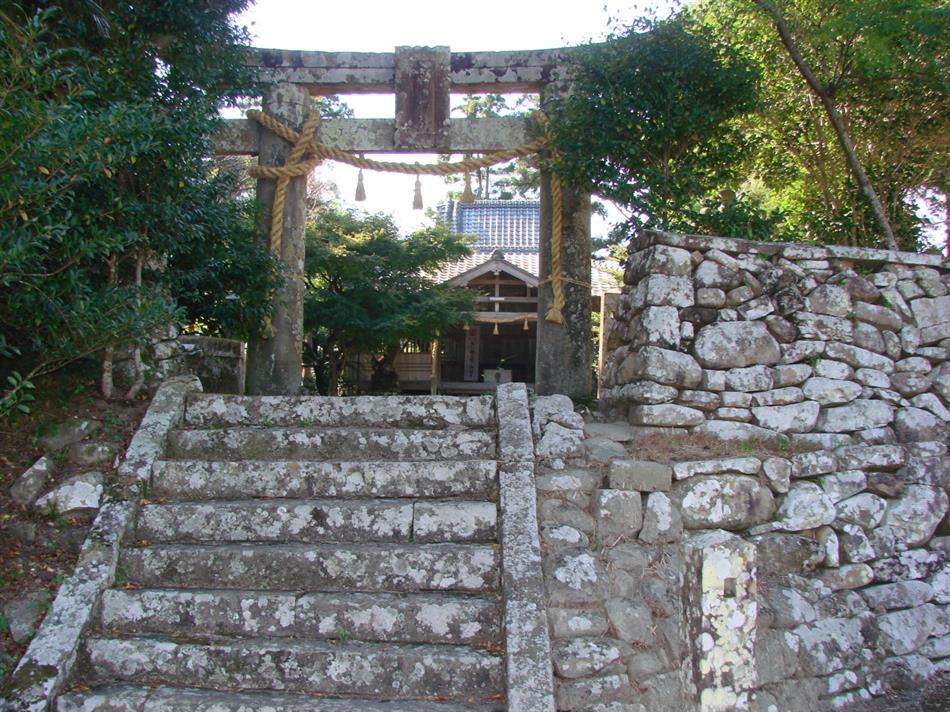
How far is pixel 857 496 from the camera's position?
5008 mm

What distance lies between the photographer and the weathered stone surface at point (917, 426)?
17.6ft

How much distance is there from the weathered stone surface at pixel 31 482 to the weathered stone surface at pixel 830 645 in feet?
14.7

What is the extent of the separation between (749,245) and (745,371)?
0.89m

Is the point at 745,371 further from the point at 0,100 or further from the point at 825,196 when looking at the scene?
Answer: the point at 0,100

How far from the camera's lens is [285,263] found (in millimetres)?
7430

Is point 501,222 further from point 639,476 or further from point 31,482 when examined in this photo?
point 31,482

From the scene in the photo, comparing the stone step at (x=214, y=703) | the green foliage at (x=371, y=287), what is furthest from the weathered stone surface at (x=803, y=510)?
the green foliage at (x=371, y=287)

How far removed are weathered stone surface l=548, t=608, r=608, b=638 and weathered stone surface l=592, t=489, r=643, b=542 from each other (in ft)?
1.62

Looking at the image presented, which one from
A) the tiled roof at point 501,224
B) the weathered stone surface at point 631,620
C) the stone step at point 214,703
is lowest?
the stone step at point 214,703

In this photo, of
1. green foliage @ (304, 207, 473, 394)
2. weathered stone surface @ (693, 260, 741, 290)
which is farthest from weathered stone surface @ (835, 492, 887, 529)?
green foliage @ (304, 207, 473, 394)

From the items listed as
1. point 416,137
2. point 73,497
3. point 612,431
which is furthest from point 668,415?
point 416,137

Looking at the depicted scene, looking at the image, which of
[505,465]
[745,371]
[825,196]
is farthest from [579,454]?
[825,196]

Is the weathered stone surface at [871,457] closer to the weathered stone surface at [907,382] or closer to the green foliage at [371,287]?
the weathered stone surface at [907,382]

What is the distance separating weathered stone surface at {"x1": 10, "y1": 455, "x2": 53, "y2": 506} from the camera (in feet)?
14.7
